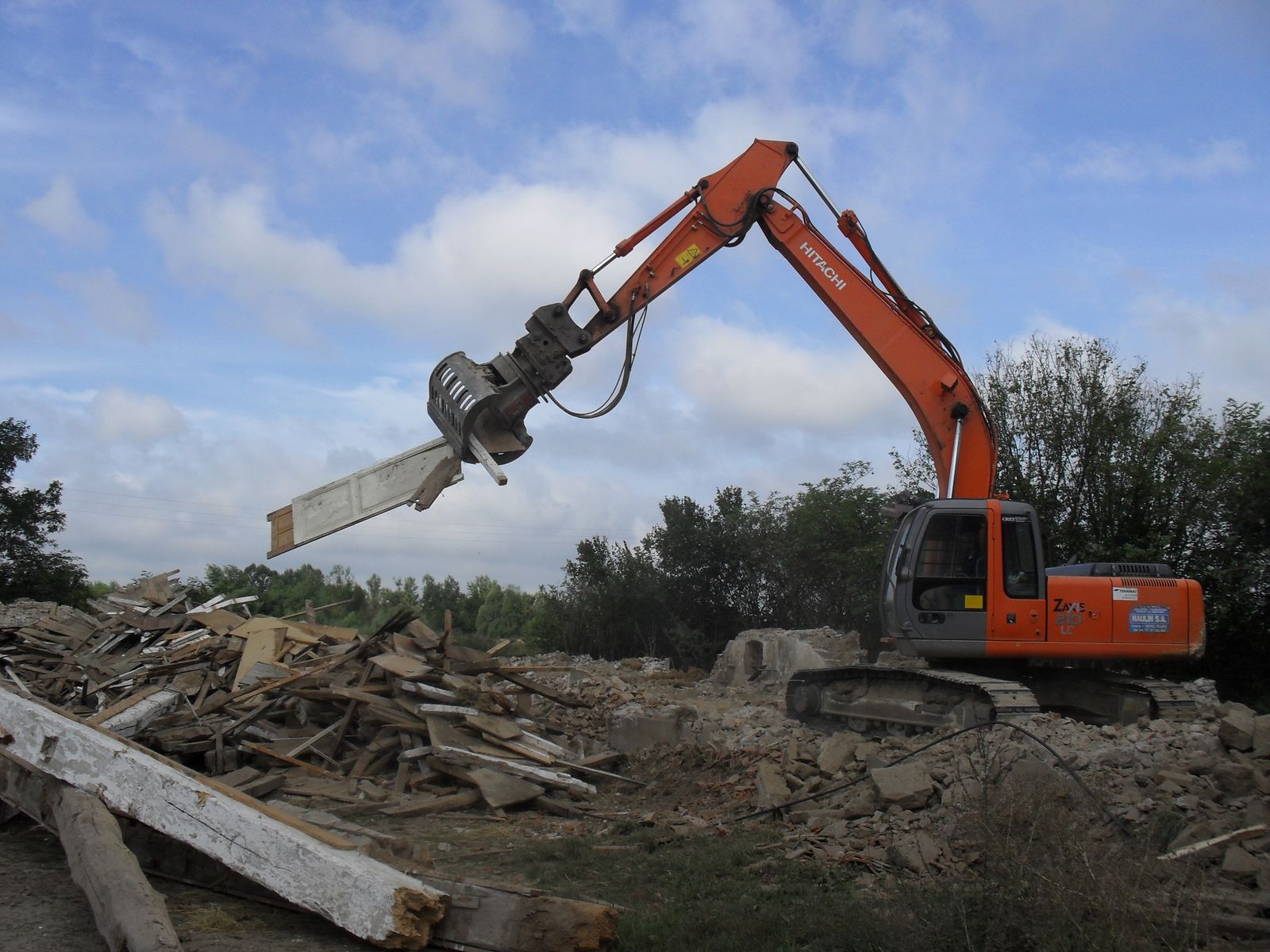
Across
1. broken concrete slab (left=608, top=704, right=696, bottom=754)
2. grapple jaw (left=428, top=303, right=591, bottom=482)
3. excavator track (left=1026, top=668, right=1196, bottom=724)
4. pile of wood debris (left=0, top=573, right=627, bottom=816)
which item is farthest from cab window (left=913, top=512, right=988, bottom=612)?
grapple jaw (left=428, top=303, right=591, bottom=482)

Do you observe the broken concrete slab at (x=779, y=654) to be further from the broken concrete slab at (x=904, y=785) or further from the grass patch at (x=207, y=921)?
the grass patch at (x=207, y=921)

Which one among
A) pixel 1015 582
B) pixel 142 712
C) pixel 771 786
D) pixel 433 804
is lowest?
pixel 433 804

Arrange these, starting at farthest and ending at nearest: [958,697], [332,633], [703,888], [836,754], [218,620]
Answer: [332,633], [218,620], [958,697], [836,754], [703,888]

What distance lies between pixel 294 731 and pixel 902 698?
5.84 meters

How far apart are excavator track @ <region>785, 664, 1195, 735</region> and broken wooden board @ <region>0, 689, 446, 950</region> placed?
17.7ft

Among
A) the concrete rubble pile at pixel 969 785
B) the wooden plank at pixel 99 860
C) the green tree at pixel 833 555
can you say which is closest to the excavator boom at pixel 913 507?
the concrete rubble pile at pixel 969 785

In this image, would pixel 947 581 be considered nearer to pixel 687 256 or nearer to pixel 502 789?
pixel 687 256

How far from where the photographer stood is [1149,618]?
9570mm

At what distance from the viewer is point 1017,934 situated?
4289 millimetres

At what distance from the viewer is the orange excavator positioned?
9.05 meters

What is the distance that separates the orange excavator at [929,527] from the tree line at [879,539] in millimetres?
941

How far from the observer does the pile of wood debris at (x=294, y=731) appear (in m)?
5.52

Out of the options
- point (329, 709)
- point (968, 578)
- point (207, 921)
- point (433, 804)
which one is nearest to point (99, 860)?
point (207, 921)

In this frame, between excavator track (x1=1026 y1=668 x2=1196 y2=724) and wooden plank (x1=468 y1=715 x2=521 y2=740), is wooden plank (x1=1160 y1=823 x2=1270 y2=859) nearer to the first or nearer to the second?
excavator track (x1=1026 y1=668 x2=1196 y2=724)
